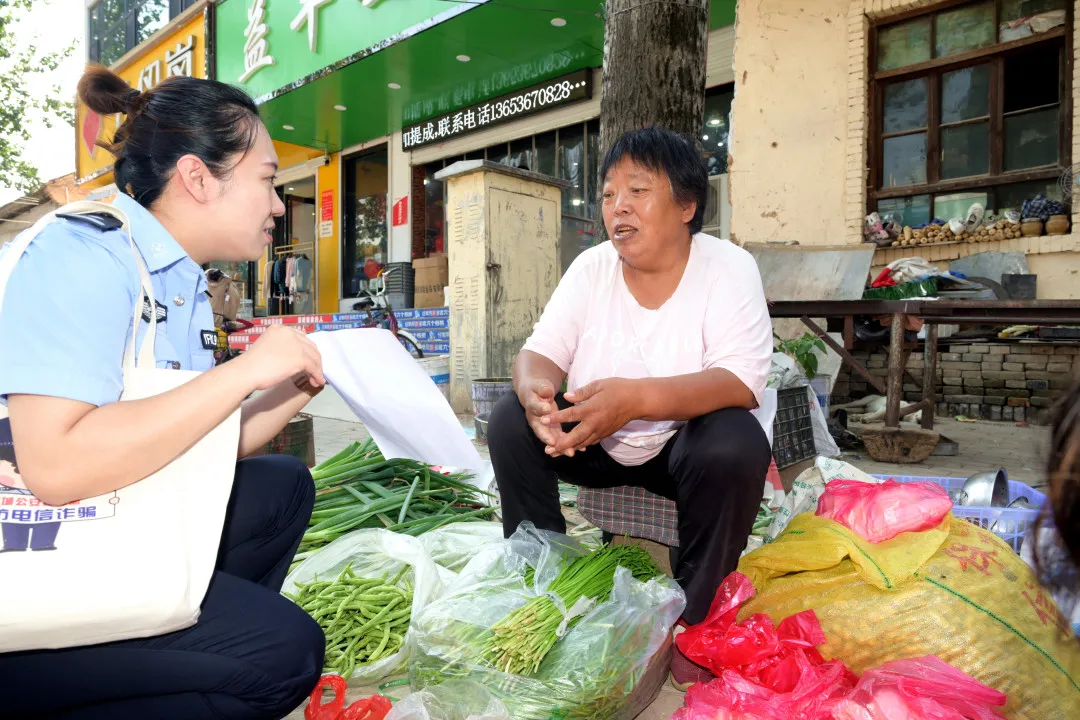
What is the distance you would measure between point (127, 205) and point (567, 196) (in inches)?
345

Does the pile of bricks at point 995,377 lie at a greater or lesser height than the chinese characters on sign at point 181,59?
lesser

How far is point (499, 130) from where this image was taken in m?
10.4

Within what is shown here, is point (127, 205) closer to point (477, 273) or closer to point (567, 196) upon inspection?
point (477, 273)

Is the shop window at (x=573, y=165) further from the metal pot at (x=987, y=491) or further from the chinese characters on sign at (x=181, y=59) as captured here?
the metal pot at (x=987, y=491)

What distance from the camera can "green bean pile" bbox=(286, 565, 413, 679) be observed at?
164 centimetres

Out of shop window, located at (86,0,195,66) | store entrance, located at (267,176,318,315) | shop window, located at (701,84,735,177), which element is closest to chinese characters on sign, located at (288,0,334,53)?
store entrance, located at (267,176,318,315)

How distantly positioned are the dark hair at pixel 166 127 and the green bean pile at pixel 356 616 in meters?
1.05

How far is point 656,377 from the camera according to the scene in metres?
1.80

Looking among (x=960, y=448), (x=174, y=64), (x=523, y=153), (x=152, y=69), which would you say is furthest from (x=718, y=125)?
(x=152, y=69)

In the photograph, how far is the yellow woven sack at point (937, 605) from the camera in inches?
56.1

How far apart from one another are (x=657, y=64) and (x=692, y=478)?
212cm

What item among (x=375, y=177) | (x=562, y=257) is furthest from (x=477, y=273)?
(x=375, y=177)

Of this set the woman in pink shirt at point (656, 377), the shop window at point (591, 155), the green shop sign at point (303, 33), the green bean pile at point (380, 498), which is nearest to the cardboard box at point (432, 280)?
the shop window at point (591, 155)

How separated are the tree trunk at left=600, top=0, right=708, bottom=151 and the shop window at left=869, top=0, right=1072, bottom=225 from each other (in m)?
3.96
